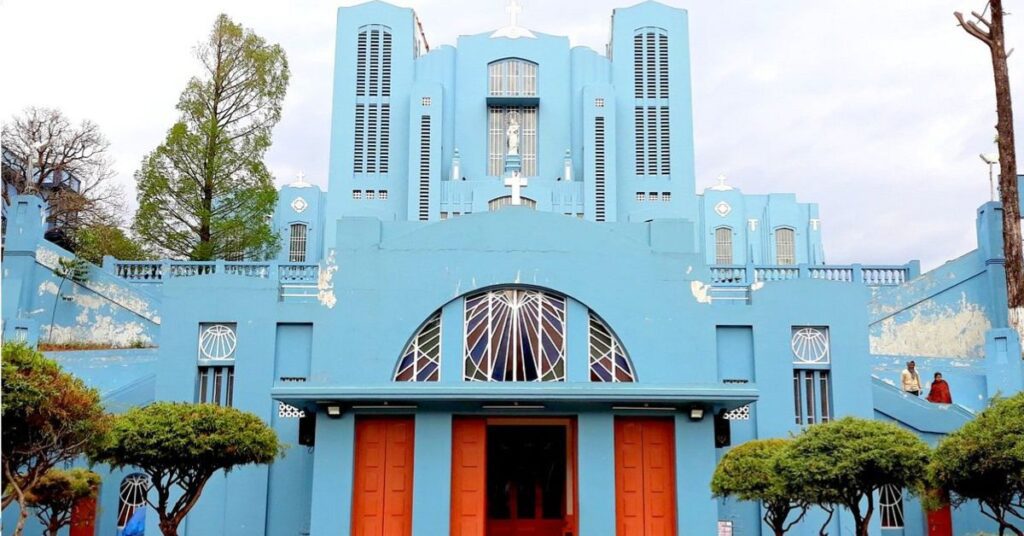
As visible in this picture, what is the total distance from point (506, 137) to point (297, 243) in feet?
29.6

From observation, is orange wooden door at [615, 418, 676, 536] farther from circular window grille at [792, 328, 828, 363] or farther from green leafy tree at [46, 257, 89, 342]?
green leafy tree at [46, 257, 89, 342]

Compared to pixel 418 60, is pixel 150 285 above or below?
below

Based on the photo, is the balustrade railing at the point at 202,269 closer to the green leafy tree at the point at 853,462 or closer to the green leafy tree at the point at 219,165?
the green leafy tree at the point at 219,165

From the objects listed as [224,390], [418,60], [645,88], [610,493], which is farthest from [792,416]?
[418,60]

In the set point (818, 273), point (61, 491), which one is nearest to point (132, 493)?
point (61, 491)

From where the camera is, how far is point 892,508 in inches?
775

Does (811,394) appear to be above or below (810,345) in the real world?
below

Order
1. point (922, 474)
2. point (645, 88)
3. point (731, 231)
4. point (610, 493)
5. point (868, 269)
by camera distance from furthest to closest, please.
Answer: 1. point (731, 231)
2. point (645, 88)
3. point (868, 269)
4. point (610, 493)
5. point (922, 474)

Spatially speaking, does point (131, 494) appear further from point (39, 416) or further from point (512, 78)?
point (512, 78)

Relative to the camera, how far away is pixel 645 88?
34.4 meters

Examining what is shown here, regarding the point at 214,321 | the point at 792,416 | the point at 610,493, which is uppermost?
the point at 214,321

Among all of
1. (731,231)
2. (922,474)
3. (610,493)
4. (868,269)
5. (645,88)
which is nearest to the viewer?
(922,474)

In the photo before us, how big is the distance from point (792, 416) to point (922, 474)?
539cm

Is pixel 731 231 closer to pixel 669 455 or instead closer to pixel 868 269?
pixel 868 269
